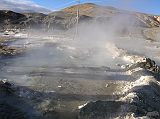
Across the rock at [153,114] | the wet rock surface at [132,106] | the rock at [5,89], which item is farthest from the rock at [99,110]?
the rock at [5,89]

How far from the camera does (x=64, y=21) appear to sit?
104m

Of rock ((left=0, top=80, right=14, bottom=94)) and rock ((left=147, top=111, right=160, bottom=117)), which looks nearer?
rock ((left=147, top=111, right=160, bottom=117))

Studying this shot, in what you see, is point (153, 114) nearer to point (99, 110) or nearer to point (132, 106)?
point (132, 106)

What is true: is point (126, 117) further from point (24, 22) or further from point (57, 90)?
point (24, 22)

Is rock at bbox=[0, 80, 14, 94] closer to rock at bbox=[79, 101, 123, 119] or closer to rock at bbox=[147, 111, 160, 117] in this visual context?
rock at bbox=[79, 101, 123, 119]

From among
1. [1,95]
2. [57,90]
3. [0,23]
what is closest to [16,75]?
[57,90]

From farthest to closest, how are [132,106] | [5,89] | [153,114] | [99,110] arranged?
[5,89]
[132,106]
[99,110]
[153,114]

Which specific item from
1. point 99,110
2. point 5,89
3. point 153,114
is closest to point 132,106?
point 153,114

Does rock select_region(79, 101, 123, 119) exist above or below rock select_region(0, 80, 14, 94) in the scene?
below

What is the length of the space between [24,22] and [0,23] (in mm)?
6409

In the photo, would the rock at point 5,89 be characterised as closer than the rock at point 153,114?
No

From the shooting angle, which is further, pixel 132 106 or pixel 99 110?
pixel 132 106

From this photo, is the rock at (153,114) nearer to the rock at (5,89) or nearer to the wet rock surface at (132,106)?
the wet rock surface at (132,106)

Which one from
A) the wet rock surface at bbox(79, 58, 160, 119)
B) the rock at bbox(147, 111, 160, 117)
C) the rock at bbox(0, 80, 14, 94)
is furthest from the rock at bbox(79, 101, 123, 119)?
the rock at bbox(0, 80, 14, 94)
